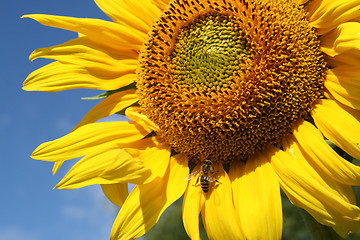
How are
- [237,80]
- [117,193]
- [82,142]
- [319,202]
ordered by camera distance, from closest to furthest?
1. [319,202]
2. [237,80]
3. [82,142]
4. [117,193]

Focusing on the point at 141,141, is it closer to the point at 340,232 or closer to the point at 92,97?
the point at 92,97

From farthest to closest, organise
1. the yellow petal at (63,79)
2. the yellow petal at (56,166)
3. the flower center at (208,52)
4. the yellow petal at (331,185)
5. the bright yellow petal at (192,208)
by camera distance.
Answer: the yellow petal at (56,166), the yellow petal at (63,79), the flower center at (208,52), the bright yellow petal at (192,208), the yellow petal at (331,185)

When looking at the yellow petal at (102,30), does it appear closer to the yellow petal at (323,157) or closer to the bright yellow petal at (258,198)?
the bright yellow petal at (258,198)

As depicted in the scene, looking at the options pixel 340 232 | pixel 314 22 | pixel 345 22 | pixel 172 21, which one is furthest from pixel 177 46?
pixel 340 232

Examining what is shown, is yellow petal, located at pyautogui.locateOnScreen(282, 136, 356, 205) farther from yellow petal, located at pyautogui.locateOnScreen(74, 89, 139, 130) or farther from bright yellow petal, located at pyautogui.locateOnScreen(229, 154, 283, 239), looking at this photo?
yellow petal, located at pyautogui.locateOnScreen(74, 89, 139, 130)

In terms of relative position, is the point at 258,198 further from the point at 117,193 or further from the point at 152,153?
the point at 117,193

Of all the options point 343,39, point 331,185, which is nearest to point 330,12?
point 343,39

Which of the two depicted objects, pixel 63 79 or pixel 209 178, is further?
pixel 63 79

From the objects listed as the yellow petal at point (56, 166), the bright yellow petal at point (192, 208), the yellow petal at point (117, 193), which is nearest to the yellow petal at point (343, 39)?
the bright yellow petal at point (192, 208)
